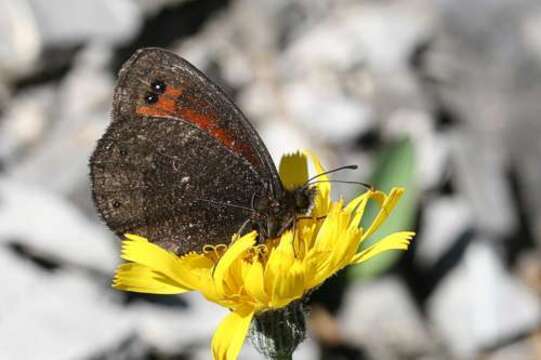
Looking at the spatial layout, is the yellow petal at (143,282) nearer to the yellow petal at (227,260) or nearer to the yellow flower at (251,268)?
the yellow flower at (251,268)

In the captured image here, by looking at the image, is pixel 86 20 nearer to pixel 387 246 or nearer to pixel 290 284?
pixel 387 246

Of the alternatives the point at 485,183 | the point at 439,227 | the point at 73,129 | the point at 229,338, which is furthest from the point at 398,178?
the point at 229,338

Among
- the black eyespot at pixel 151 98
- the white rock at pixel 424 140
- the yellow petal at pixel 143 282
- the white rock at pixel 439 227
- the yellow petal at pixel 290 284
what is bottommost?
the yellow petal at pixel 290 284

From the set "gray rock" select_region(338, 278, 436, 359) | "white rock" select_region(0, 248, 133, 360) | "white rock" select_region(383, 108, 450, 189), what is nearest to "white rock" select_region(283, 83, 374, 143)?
"white rock" select_region(383, 108, 450, 189)

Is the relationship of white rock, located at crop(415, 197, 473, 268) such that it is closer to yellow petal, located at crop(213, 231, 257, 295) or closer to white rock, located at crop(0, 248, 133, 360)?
white rock, located at crop(0, 248, 133, 360)

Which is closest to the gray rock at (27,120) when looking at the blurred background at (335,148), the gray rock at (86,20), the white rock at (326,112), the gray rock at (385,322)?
the blurred background at (335,148)

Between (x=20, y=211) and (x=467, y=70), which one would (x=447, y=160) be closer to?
(x=467, y=70)
